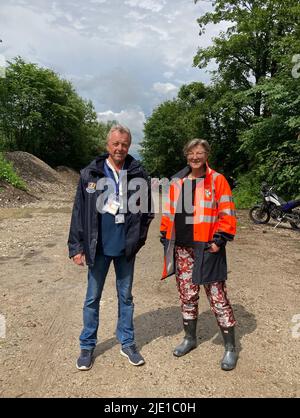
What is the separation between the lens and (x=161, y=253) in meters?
7.66

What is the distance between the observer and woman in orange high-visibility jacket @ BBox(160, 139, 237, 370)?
3309 mm

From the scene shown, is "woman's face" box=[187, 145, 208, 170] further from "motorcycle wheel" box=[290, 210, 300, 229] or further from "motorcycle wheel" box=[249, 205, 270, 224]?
"motorcycle wheel" box=[249, 205, 270, 224]

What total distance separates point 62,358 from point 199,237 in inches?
65.6

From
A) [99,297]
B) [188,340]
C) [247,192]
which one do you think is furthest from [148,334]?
[247,192]

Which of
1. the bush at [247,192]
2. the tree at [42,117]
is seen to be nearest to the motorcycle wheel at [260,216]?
the bush at [247,192]

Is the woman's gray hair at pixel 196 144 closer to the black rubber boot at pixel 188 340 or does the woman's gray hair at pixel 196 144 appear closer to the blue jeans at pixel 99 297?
the blue jeans at pixel 99 297

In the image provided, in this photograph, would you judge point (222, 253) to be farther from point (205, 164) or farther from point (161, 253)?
point (161, 253)

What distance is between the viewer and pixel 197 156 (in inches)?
131

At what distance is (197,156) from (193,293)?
1.24 meters

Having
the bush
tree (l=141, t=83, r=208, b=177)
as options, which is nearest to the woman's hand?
Answer: the bush

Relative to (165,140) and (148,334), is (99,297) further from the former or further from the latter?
(165,140)

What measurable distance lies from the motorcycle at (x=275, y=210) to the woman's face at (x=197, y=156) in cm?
755

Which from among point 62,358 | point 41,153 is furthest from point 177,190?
point 41,153
